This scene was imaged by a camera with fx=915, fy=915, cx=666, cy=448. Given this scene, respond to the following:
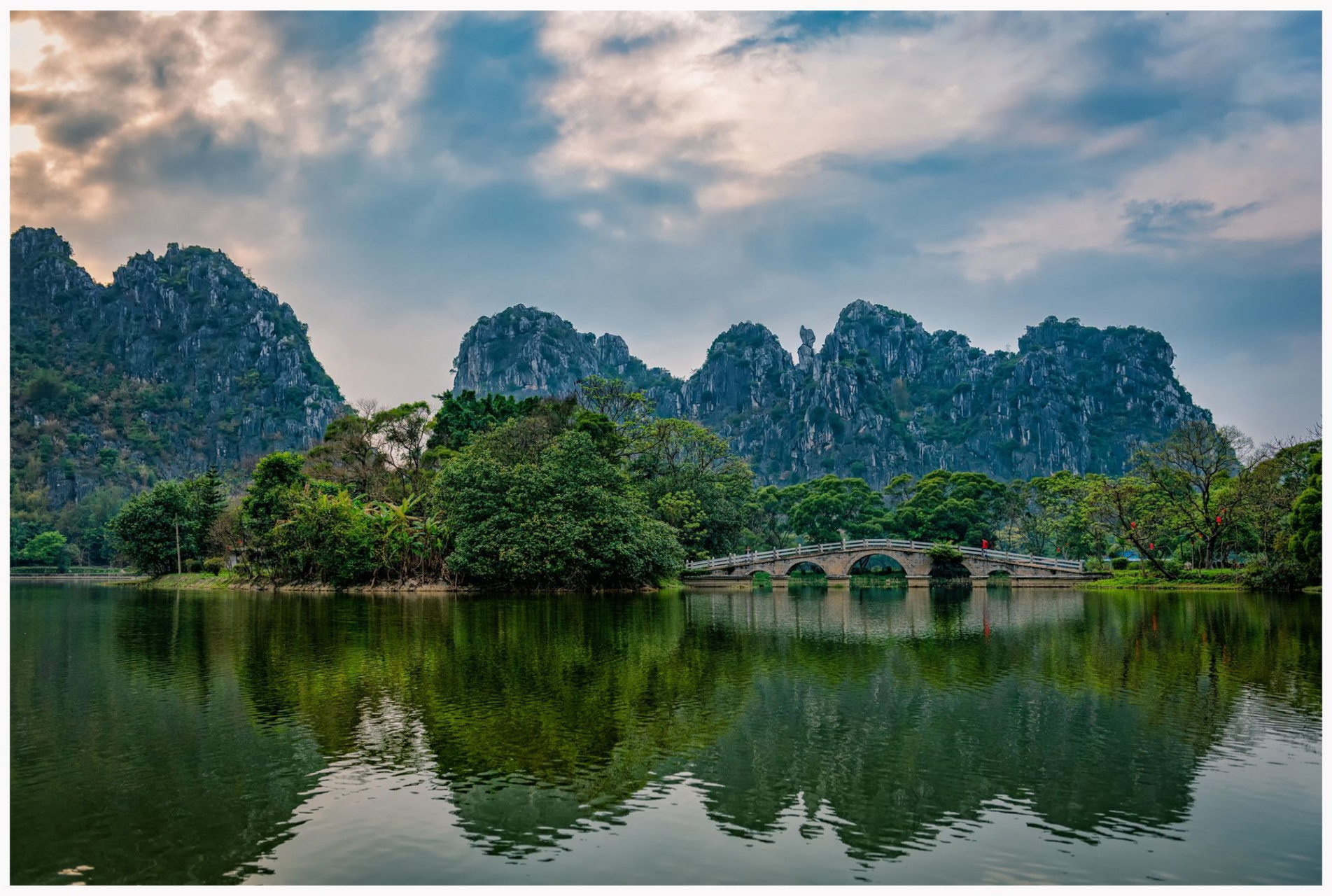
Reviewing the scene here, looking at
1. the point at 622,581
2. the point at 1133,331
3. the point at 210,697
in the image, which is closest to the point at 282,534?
the point at 622,581

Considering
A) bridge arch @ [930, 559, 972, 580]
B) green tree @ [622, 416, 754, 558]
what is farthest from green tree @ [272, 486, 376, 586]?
bridge arch @ [930, 559, 972, 580]

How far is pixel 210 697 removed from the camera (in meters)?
13.3

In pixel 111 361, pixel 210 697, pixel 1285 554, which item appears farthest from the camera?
pixel 111 361

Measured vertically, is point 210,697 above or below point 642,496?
below

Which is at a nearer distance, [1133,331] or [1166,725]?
[1166,725]

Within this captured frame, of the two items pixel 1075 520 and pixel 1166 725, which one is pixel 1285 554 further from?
pixel 1166 725

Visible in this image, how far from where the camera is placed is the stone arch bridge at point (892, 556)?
52.3 metres

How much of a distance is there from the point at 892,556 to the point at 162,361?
461ft

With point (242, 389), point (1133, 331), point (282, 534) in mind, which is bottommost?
point (282, 534)

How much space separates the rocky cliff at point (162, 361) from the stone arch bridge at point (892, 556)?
3371 inches

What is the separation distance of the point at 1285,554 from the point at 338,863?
4072cm

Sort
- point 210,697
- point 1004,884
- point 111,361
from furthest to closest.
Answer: point 111,361 → point 210,697 → point 1004,884

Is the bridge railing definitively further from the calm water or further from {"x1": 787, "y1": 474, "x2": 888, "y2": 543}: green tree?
the calm water

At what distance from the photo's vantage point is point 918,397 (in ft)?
623
